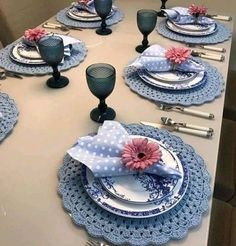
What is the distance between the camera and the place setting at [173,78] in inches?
36.8

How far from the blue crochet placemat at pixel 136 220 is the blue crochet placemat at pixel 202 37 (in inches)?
27.4

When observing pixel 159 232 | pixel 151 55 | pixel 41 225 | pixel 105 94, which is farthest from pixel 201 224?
pixel 151 55

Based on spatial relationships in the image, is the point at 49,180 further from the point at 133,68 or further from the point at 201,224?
the point at 133,68

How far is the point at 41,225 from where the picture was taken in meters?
0.60

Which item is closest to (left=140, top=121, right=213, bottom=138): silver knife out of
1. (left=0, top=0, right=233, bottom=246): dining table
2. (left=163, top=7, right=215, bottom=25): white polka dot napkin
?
(left=0, top=0, right=233, bottom=246): dining table

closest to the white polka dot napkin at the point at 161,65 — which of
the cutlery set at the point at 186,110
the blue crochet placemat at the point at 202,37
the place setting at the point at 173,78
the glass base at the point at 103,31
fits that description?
the place setting at the point at 173,78

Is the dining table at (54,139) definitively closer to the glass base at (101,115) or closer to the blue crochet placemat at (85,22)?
the glass base at (101,115)

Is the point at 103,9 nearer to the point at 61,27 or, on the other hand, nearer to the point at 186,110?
the point at 61,27

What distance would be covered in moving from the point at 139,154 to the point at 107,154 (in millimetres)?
69

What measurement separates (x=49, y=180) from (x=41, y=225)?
11 cm

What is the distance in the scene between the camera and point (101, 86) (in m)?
0.84

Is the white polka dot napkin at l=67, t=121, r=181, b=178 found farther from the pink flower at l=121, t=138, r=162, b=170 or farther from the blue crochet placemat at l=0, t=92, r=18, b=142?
the blue crochet placemat at l=0, t=92, r=18, b=142

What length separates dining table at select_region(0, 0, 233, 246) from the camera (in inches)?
23.4

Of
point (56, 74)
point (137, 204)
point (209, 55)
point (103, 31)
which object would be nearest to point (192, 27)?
point (209, 55)
